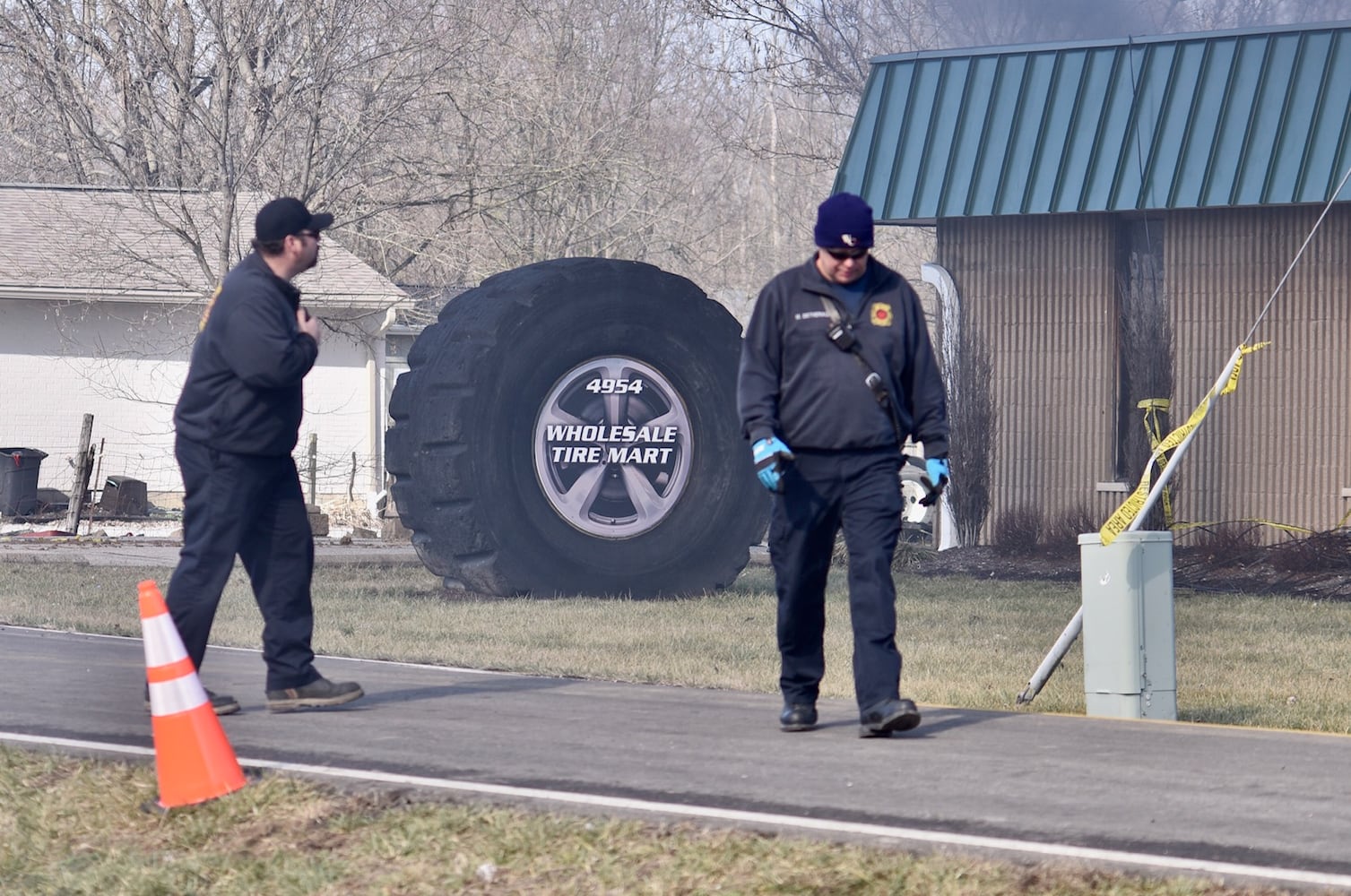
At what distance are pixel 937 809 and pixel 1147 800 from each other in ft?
2.18

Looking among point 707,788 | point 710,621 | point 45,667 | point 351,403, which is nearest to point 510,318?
point 710,621

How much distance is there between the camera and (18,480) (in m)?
24.6

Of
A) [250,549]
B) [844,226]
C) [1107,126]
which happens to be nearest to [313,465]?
[1107,126]

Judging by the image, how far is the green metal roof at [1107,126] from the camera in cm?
1653

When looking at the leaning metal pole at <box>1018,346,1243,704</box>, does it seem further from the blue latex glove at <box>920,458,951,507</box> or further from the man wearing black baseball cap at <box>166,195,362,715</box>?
the man wearing black baseball cap at <box>166,195,362,715</box>

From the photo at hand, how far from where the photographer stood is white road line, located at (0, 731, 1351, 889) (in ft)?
15.7

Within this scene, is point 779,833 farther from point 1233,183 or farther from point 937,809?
point 1233,183

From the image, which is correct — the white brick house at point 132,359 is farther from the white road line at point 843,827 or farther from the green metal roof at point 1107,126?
the white road line at point 843,827

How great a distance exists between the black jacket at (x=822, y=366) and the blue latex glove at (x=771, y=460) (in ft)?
0.15

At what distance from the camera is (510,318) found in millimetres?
13172

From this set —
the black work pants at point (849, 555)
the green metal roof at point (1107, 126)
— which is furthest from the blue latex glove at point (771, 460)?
the green metal roof at point (1107, 126)

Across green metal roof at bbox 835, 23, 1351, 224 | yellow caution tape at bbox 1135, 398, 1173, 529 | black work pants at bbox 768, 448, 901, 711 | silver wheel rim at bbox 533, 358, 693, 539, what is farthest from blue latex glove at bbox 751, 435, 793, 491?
green metal roof at bbox 835, 23, 1351, 224

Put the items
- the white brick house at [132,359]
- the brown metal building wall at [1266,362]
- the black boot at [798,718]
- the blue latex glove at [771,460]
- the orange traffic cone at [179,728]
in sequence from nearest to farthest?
the orange traffic cone at [179,728] < the blue latex glove at [771,460] < the black boot at [798,718] < the brown metal building wall at [1266,362] < the white brick house at [132,359]

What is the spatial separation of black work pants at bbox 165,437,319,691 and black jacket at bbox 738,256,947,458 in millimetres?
1831
